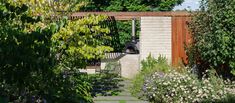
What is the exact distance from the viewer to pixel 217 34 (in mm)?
11656

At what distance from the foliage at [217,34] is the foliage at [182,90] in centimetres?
162

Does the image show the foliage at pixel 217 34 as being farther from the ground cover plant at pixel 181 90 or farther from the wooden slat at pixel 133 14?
the wooden slat at pixel 133 14

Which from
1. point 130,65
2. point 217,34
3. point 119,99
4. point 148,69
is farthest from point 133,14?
point 119,99

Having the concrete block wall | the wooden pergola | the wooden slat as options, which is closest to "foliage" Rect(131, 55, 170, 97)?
the concrete block wall

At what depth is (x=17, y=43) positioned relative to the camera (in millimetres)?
4547

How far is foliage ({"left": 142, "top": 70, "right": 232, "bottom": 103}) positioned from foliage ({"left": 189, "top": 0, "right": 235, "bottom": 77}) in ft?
5.33

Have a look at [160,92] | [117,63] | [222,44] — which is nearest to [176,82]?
[160,92]

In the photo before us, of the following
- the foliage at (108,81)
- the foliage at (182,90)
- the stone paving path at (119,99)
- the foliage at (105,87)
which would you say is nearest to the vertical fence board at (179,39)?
the foliage at (108,81)

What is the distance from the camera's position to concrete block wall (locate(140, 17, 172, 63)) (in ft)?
48.6

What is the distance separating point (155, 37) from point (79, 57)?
6.03 meters

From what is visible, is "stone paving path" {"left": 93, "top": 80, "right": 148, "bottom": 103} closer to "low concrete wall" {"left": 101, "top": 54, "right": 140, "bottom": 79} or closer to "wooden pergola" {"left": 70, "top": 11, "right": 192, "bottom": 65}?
"wooden pergola" {"left": 70, "top": 11, "right": 192, "bottom": 65}

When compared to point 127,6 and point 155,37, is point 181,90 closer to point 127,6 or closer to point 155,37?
point 155,37

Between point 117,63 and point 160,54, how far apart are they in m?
2.43

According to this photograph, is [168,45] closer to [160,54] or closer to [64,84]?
[160,54]
